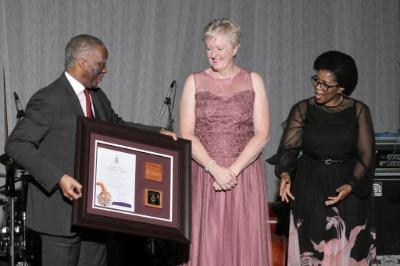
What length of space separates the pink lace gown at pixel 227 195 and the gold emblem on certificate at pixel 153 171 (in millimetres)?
342

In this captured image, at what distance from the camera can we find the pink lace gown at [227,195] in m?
4.53

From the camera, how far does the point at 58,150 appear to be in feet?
13.4

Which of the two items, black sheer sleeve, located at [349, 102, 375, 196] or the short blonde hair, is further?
black sheer sleeve, located at [349, 102, 375, 196]

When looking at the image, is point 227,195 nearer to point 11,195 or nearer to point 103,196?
point 103,196

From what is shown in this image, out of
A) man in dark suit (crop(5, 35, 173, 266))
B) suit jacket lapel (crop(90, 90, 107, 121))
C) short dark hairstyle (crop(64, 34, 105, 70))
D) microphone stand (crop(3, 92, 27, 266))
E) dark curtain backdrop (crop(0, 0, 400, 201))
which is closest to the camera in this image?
man in dark suit (crop(5, 35, 173, 266))

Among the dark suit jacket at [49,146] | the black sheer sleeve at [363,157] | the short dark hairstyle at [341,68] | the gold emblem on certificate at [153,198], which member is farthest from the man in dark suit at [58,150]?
the black sheer sleeve at [363,157]

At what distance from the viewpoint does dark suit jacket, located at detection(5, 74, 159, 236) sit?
3.99m

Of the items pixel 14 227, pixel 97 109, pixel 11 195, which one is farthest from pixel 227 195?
pixel 14 227

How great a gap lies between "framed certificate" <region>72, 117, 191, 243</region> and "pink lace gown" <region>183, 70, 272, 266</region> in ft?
0.67

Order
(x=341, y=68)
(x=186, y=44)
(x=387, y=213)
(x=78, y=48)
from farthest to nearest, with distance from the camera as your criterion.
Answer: (x=186, y=44) → (x=387, y=213) → (x=341, y=68) → (x=78, y=48)

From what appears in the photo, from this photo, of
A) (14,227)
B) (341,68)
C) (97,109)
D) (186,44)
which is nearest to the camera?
(97,109)

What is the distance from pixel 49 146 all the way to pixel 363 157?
189cm

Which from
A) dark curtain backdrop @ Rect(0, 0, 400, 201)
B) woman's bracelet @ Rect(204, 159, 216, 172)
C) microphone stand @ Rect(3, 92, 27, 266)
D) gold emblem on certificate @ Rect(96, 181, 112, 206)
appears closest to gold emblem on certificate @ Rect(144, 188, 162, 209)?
gold emblem on certificate @ Rect(96, 181, 112, 206)

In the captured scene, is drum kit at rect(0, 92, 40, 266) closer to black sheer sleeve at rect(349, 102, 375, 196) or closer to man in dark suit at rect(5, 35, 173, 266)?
man in dark suit at rect(5, 35, 173, 266)
